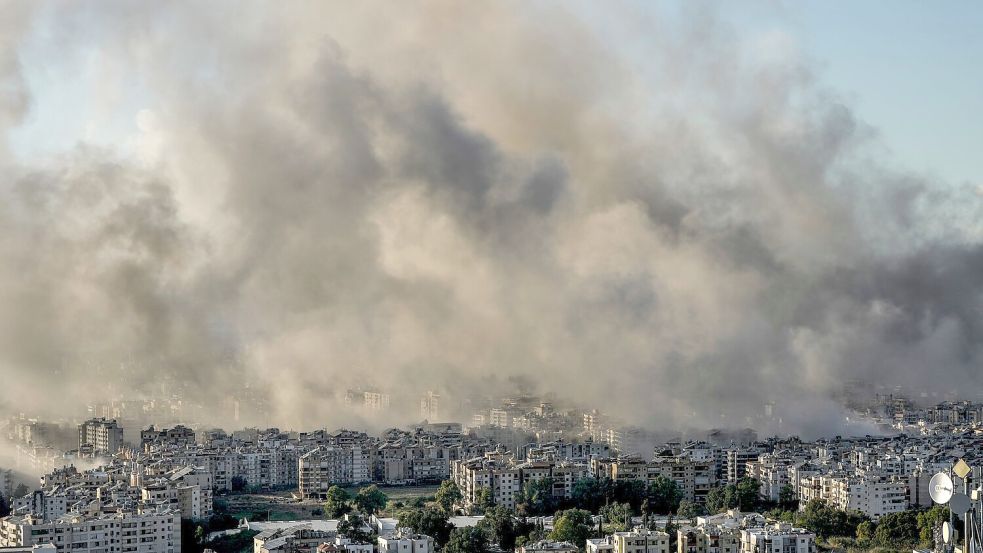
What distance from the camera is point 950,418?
21891mm

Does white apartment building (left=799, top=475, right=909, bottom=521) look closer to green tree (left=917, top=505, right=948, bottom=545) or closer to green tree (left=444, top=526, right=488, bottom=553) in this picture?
green tree (left=917, top=505, right=948, bottom=545)

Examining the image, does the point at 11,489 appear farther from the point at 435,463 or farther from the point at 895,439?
the point at 895,439

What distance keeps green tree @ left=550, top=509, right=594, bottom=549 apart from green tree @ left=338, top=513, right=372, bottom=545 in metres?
1.56

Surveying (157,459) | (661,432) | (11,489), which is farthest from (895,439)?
(11,489)

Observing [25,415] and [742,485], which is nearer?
[742,485]

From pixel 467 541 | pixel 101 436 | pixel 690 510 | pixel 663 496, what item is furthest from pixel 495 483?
pixel 101 436

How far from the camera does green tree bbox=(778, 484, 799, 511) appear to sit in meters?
13.8

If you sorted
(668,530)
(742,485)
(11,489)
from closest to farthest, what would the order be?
(668,530)
(742,485)
(11,489)

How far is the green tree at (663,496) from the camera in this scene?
545 inches

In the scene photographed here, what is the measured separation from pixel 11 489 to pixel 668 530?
7596 millimetres

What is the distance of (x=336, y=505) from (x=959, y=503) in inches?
379

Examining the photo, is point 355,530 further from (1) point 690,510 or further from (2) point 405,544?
(1) point 690,510

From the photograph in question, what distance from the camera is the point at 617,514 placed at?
12.8 metres

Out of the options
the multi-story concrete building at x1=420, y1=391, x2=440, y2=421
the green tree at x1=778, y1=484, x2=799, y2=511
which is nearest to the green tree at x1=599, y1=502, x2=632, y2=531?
the green tree at x1=778, y1=484, x2=799, y2=511
